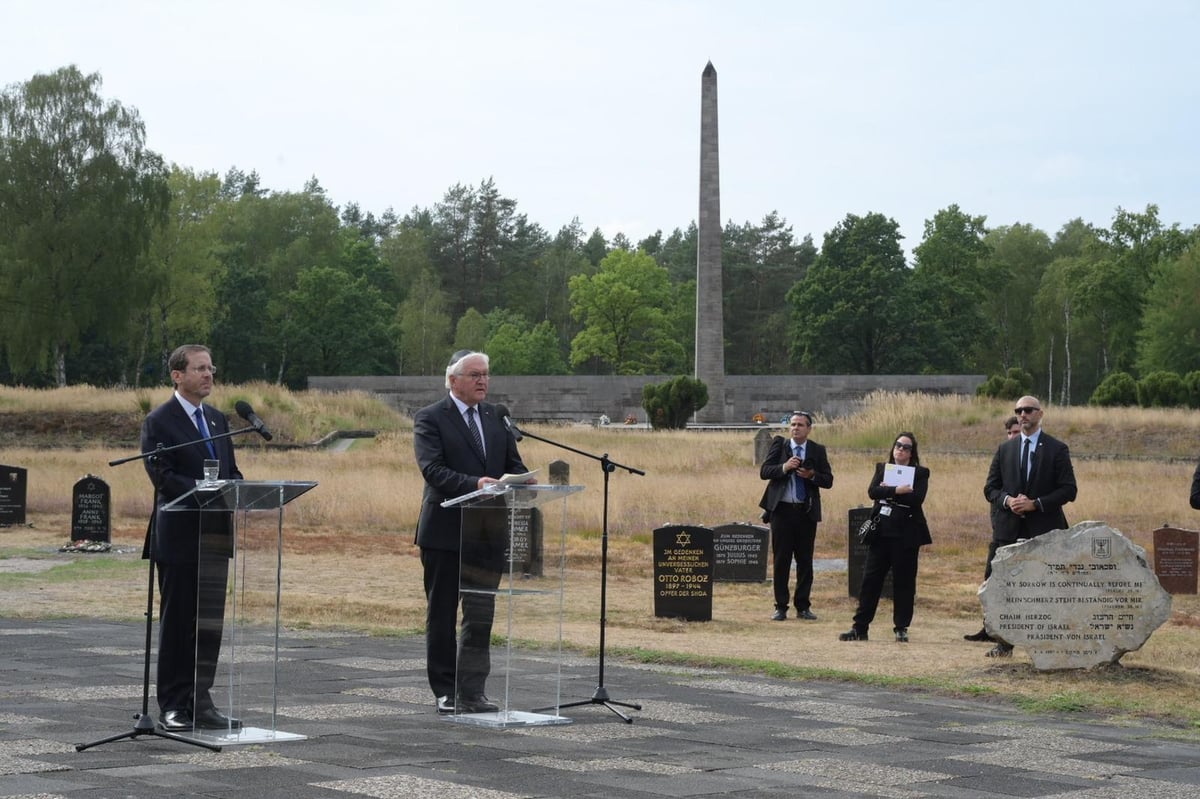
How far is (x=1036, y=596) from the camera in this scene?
11.0 m

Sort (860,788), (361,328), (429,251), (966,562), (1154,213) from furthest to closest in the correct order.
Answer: (429,251) → (1154,213) → (361,328) → (966,562) → (860,788)

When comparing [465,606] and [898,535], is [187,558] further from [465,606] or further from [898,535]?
[898,535]

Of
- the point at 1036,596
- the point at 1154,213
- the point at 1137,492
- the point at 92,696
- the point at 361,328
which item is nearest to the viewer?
the point at 92,696

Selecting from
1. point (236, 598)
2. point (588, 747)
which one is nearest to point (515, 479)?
point (588, 747)

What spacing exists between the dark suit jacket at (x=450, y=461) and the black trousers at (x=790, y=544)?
21.1 ft

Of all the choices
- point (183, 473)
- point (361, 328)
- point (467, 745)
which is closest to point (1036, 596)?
point (467, 745)

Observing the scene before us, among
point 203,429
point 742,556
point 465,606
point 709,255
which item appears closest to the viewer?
point 203,429

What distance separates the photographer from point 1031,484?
1198cm

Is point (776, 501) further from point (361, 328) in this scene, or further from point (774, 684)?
point (361, 328)

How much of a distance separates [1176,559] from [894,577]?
19.3 ft

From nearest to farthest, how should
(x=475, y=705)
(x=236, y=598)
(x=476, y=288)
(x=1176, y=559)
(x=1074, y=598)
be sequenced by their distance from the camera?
(x=236, y=598)
(x=475, y=705)
(x=1074, y=598)
(x=1176, y=559)
(x=476, y=288)

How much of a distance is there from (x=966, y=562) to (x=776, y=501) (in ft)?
22.8

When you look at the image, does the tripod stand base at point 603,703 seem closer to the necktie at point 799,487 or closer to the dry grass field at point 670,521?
the dry grass field at point 670,521

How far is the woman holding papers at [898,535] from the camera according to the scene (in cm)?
1284
